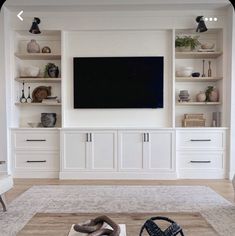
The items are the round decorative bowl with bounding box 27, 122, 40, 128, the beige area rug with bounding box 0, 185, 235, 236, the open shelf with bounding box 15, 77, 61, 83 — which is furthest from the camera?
the round decorative bowl with bounding box 27, 122, 40, 128

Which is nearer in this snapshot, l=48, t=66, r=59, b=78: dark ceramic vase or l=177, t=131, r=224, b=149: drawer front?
l=177, t=131, r=224, b=149: drawer front

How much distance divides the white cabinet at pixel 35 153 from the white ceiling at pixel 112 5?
81.5 inches

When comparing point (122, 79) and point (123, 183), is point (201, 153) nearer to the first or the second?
point (123, 183)

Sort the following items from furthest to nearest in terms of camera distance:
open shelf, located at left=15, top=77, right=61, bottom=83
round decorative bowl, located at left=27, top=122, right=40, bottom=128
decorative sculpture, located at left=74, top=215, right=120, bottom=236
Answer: round decorative bowl, located at left=27, top=122, right=40, bottom=128 < open shelf, located at left=15, top=77, right=61, bottom=83 < decorative sculpture, located at left=74, top=215, right=120, bottom=236

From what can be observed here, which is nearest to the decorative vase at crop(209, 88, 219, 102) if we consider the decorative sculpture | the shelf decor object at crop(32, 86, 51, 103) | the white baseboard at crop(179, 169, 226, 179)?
the white baseboard at crop(179, 169, 226, 179)

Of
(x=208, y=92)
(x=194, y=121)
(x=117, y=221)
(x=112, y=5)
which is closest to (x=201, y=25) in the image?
(x=208, y=92)

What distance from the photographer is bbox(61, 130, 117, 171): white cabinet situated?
17.2ft

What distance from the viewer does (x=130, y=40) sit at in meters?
5.53

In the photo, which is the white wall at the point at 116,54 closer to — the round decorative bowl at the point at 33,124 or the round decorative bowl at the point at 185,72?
the round decorative bowl at the point at 185,72

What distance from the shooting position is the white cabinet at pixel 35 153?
5.35 m

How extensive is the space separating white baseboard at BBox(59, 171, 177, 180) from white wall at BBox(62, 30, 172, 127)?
0.88m

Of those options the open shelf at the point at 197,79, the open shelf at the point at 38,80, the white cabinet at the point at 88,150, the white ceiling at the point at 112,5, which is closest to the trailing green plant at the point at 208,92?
the open shelf at the point at 197,79

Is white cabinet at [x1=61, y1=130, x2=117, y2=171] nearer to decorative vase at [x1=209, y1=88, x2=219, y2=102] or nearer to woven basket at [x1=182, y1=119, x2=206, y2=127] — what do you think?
woven basket at [x1=182, y1=119, x2=206, y2=127]

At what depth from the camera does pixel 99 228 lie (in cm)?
161
